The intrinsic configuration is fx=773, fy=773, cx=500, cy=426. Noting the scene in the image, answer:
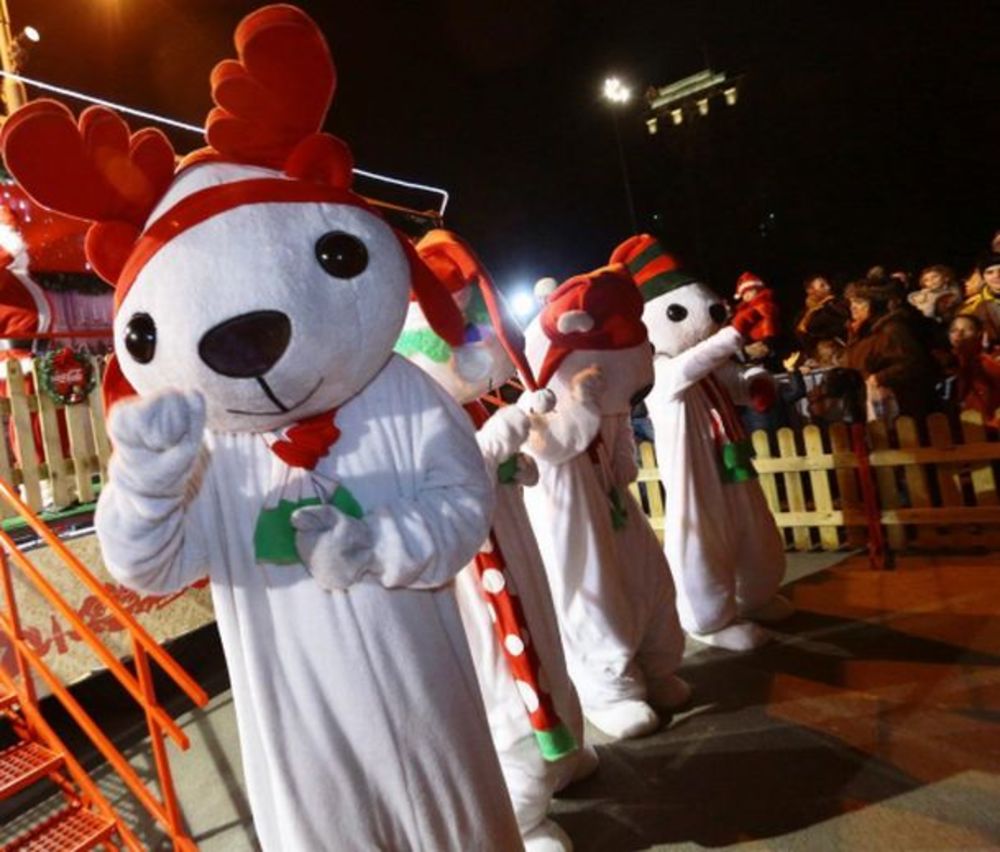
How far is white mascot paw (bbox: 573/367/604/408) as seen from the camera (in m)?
3.55

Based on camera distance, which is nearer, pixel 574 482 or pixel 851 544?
pixel 574 482

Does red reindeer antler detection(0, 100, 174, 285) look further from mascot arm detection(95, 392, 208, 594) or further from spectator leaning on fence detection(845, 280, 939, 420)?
spectator leaning on fence detection(845, 280, 939, 420)

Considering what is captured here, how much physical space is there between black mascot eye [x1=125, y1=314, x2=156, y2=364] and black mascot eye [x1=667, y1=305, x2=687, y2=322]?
3.36 meters

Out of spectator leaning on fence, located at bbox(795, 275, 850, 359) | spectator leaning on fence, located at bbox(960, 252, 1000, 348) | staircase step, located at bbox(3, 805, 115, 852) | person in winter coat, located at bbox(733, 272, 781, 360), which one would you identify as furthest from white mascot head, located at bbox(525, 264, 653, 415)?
spectator leaning on fence, located at bbox(795, 275, 850, 359)

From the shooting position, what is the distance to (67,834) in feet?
9.84

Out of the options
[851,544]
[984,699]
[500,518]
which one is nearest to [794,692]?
[984,699]

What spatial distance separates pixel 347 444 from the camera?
1899mm

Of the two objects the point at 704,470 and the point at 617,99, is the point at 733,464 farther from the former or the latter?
the point at 617,99

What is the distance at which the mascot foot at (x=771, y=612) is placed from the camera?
186 inches

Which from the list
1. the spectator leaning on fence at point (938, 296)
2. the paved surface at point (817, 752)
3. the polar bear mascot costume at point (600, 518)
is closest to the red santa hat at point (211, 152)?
the polar bear mascot costume at point (600, 518)

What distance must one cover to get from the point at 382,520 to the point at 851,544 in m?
5.43

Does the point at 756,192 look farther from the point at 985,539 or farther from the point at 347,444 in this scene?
the point at 347,444

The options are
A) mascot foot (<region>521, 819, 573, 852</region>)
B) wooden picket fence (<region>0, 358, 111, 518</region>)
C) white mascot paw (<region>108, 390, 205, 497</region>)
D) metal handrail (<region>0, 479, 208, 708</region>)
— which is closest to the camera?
white mascot paw (<region>108, 390, 205, 497</region>)

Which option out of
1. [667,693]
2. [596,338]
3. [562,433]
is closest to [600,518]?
[562,433]
